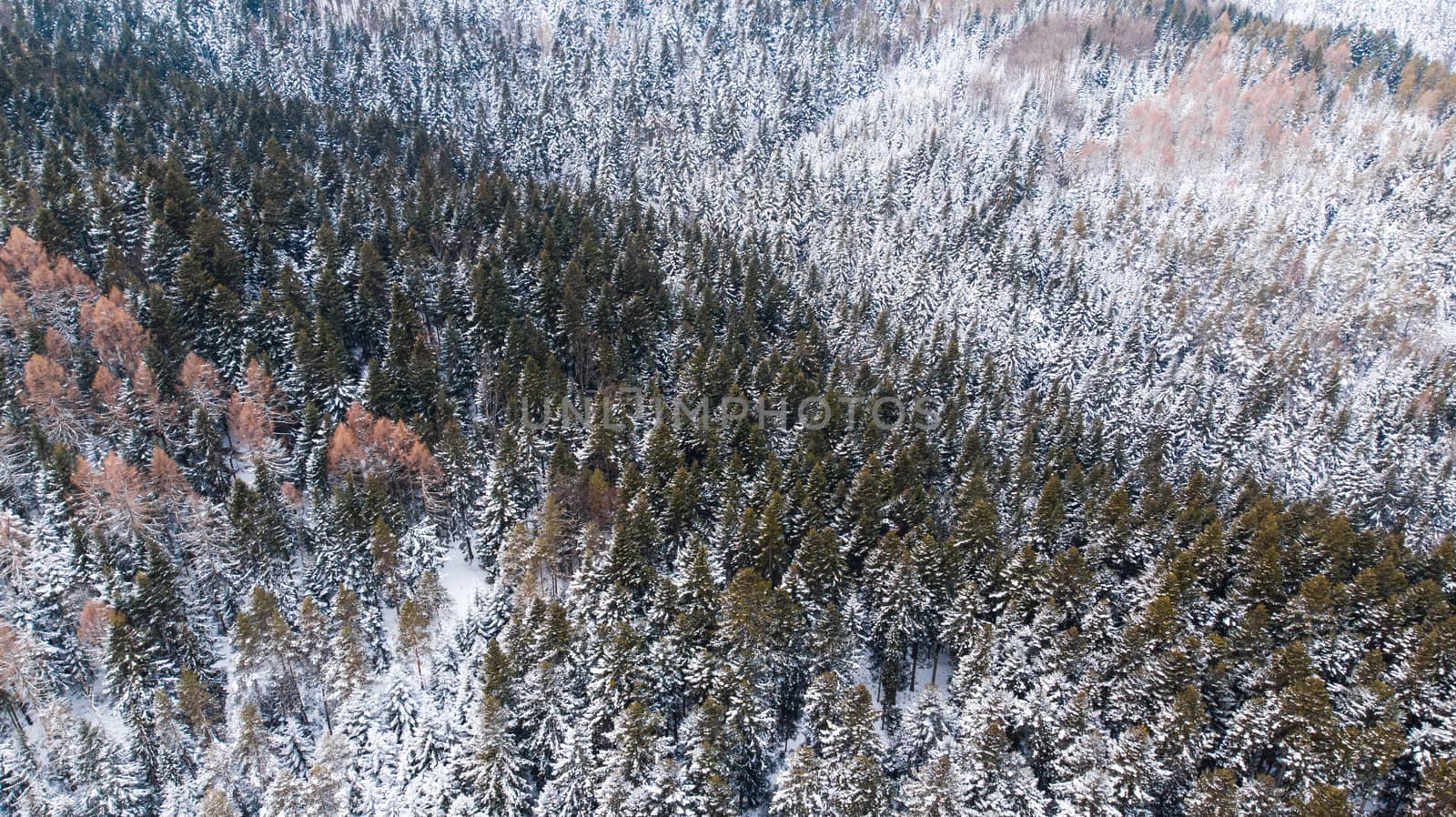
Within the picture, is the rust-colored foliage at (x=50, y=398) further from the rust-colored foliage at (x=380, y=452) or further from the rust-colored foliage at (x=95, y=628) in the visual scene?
the rust-colored foliage at (x=380, y=452)

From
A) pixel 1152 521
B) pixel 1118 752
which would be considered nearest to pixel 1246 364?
pixel 1152 521

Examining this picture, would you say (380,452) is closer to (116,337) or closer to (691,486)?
(691,486)

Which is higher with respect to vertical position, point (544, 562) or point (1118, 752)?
point (1118, 752)

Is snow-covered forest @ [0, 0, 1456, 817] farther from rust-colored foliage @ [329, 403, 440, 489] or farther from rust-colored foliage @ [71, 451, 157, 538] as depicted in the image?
rust-colored foliage @ [329, 403, 440, 489]

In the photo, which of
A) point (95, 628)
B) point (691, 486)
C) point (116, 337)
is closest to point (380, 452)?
point (95, 628)

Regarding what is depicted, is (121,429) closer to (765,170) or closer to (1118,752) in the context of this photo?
(1118,752)

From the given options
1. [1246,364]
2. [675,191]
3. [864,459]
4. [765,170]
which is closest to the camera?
[864,459]

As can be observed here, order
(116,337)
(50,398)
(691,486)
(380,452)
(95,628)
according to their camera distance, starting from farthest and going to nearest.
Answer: (116,337) → (380,452) → (691,486) → (50,398) → (95,628)

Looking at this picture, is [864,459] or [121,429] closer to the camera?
[121,429]

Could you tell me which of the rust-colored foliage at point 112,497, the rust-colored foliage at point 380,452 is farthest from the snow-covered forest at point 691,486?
the rust-colored foliage at point 380,452
